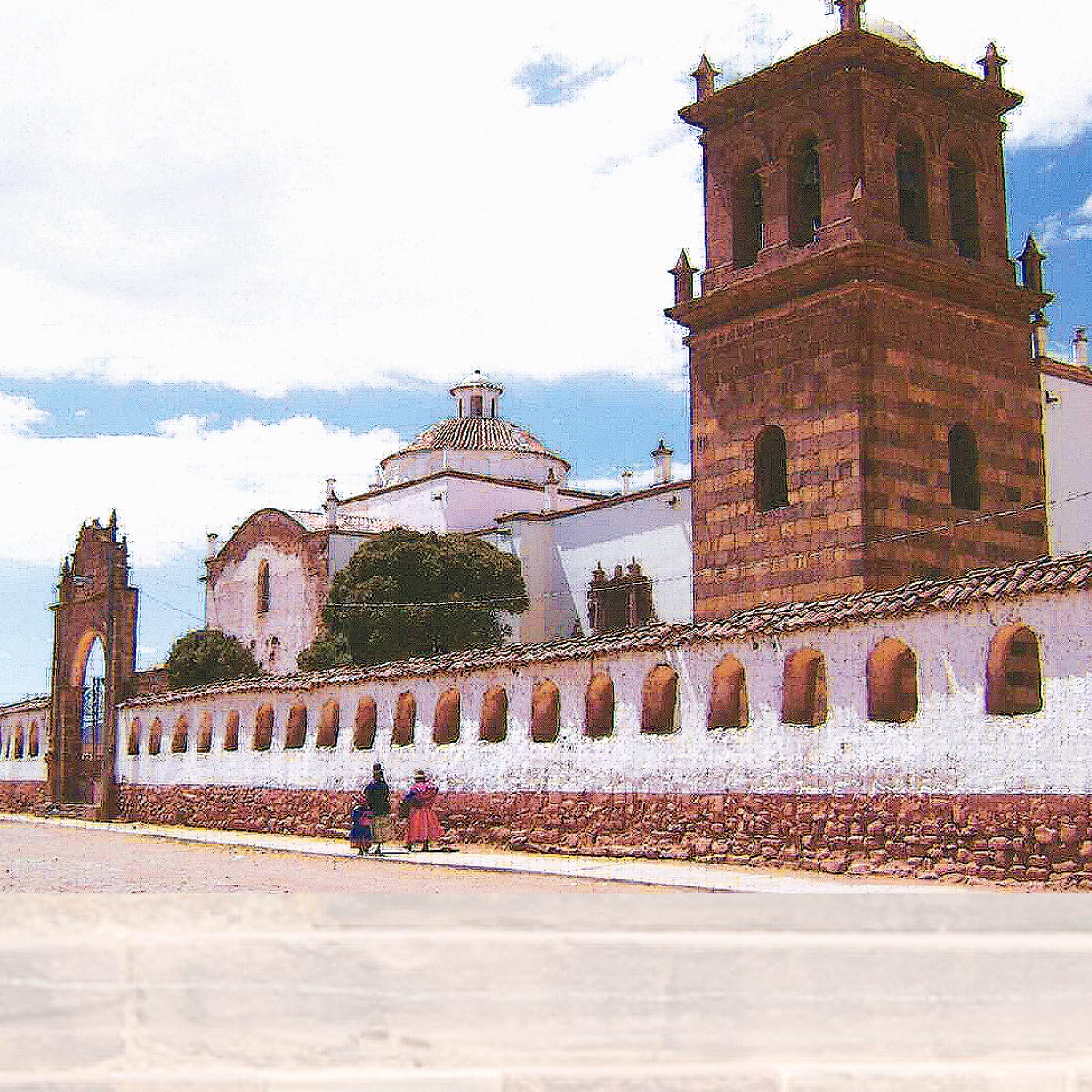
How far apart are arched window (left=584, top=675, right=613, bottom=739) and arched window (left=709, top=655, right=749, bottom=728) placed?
5.48 ft

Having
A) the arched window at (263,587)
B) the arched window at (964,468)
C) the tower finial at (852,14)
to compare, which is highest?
the tower finial at (852,14)

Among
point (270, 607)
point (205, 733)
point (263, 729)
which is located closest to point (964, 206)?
point (263, 729)

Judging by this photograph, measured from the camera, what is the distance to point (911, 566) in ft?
55.7

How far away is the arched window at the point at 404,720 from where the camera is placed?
1827 cm

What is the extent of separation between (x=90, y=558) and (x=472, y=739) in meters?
19.1

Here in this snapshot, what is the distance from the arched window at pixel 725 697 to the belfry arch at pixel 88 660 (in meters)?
17.0

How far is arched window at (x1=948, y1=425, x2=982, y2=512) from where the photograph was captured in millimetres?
18250

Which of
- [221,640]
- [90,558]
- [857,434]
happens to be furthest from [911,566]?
[221,640]

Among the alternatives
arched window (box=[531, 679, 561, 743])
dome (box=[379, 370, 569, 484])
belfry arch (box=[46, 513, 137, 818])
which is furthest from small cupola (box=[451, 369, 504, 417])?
arched window (box=[531, 679, 561, 743])

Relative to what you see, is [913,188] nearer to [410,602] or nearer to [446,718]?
[446,718]

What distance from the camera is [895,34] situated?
18828 millimetres

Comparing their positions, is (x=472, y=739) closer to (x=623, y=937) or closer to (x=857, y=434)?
(x=857, y=434)

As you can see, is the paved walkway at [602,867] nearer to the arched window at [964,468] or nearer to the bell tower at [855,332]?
the bell tower at [855,332]

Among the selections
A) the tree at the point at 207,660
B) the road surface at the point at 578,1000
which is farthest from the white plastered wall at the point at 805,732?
the tree at the point at 207,660
